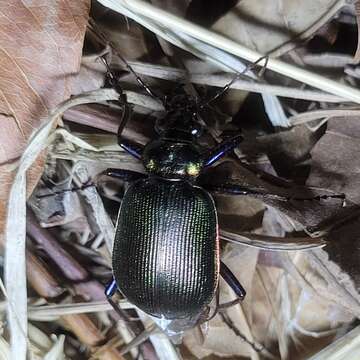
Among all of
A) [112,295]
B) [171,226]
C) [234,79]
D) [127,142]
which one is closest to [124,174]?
[127,142]

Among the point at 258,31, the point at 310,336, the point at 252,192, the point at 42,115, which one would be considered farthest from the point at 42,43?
the point at 310,336

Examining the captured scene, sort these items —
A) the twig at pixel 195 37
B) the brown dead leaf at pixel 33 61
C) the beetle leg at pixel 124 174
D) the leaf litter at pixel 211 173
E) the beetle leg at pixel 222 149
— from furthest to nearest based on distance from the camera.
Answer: the beetle leg at pixel 124 174 < the beetle leg at pixel 222 149 < the leaf litter at pixel 211 173 < the twig at pixel 195 37 < the brown dead leaf at pixel 33 61

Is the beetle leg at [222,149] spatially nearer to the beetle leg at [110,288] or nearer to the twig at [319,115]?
→ the twig at [319,115]

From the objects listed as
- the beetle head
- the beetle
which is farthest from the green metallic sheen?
the beetle head

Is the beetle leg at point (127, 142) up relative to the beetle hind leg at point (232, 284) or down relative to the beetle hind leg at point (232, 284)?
up

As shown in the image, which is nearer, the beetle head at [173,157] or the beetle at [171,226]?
the beetle at [171,226]

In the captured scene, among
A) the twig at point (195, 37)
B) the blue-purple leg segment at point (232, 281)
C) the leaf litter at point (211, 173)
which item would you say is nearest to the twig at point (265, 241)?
the leaf litter at point (211, 173)

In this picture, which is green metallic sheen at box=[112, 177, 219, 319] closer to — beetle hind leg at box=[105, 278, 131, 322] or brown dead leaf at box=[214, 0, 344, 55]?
beetle hind leg at box=[105, 278, 131, 322]

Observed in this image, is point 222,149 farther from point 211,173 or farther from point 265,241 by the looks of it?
point 265,241
